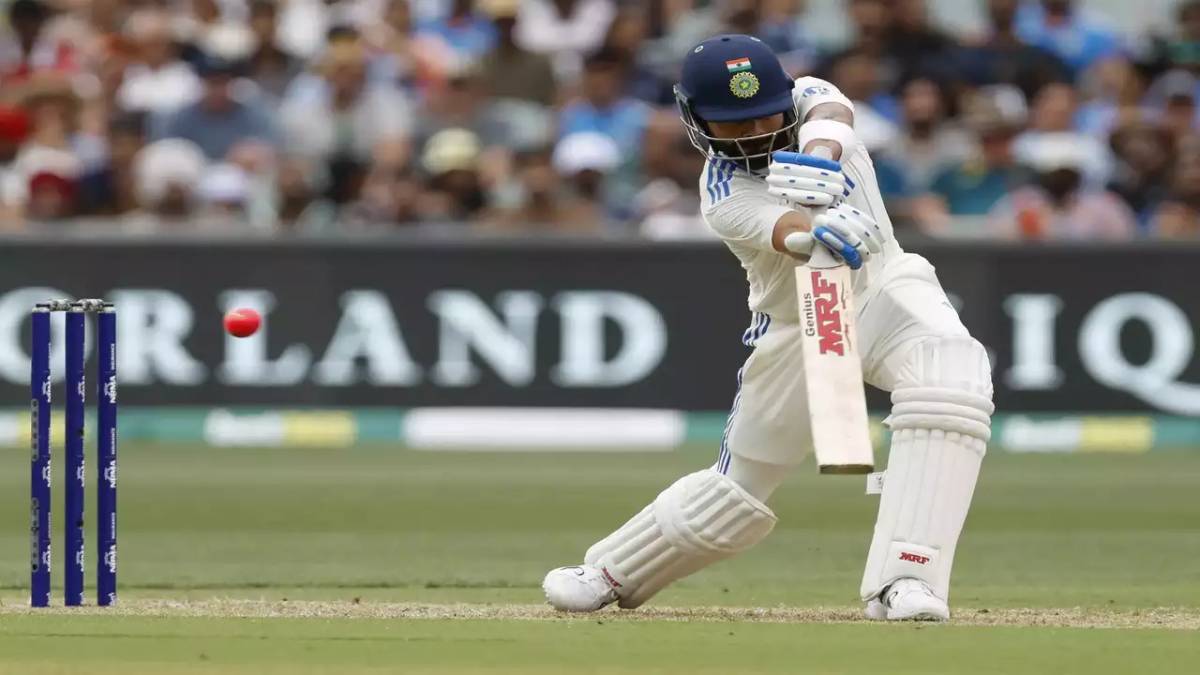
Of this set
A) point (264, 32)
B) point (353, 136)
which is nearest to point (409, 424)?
point (353, 136)

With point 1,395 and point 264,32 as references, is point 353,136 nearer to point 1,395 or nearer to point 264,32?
point 264,32

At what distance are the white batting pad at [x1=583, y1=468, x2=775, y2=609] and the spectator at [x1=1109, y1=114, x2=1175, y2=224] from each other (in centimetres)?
636

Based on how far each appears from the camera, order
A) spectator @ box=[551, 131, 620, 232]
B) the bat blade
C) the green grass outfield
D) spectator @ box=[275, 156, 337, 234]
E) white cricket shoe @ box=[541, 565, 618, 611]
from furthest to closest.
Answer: spectator @ box=[275, 156, 337, 234]
spectator @ box=[551, 131, 620, 232]
white cricket shoe @ box=[541, 565, 618, 611]
the bat blade
the green grass outfield

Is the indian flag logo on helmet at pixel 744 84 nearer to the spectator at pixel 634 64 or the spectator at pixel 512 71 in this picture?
the spectator at pixel 634 64

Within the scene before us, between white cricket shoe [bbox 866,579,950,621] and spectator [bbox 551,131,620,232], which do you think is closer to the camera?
white cricket shoe [bbox 866,579,950,621]

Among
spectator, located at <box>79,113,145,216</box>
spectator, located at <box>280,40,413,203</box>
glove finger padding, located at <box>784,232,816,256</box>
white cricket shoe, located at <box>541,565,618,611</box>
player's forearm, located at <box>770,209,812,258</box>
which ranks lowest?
white cricket shoe, located at <box>541,565,618,611</box>

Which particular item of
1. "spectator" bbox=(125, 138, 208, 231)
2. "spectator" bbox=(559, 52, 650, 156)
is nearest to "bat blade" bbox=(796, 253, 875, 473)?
"spectator" bbox=(559, 52, 650, 156)

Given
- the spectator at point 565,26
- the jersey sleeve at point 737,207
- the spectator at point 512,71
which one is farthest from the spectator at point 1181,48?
the jersey sleeve at point 737,207

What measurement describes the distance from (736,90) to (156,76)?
7.46m

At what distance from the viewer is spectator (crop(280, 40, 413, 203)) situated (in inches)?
454

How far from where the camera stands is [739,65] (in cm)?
512

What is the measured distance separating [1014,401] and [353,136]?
3566 mm

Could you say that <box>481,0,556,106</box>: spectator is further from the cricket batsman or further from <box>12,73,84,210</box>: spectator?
the cricket batsman

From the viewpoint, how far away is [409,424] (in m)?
10.9
